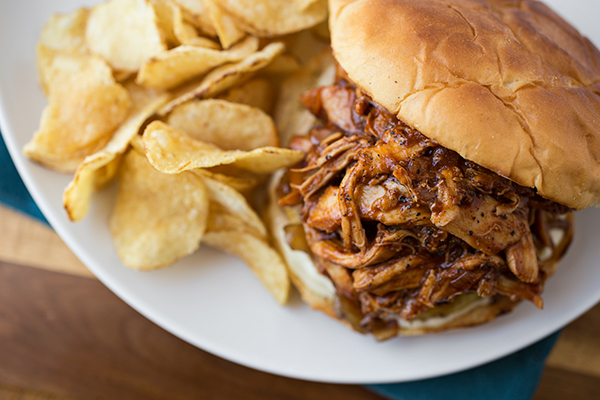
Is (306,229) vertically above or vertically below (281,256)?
above

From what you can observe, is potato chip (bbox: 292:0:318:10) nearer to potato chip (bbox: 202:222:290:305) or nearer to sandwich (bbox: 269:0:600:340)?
sandwich (bbox: 269:0:600:340)

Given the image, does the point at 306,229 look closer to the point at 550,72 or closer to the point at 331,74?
the point at 331,74

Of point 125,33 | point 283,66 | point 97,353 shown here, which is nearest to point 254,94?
point 283,66

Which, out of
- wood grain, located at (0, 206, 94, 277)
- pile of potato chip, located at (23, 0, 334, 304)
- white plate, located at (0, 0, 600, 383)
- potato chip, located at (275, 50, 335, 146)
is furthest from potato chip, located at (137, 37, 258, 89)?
wood grain, located at (0, 206, 94, 277)

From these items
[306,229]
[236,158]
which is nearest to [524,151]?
[306,229]

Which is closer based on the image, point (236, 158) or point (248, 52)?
point (236, 158)
